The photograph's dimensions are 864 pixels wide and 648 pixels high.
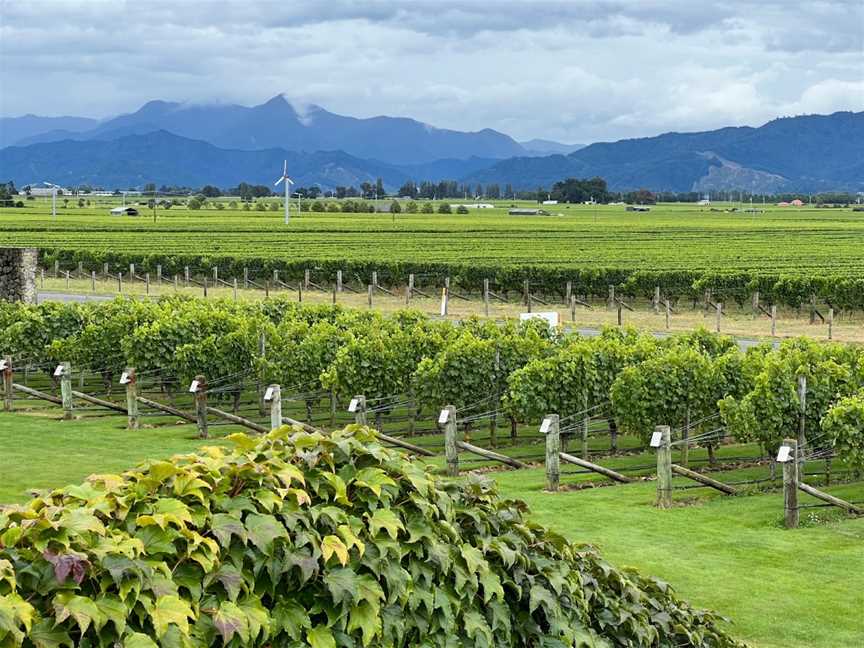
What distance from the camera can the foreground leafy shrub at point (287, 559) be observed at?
4699mm

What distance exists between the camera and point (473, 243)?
93750mm

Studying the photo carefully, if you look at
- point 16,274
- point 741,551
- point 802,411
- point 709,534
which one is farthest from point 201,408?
point 16,274

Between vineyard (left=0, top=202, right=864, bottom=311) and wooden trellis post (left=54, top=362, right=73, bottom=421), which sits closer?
wooden trellis post (left=54, top=362, right=73, bottom=421)

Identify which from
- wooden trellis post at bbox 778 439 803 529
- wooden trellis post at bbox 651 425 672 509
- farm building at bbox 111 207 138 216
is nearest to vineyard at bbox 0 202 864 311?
farm building at bbox 111 207 138 216

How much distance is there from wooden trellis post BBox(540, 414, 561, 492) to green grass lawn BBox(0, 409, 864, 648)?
0.29 meters

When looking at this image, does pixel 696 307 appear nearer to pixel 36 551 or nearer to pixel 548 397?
pixel 548 397

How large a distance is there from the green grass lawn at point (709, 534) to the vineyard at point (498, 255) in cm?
3316

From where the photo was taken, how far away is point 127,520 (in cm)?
513

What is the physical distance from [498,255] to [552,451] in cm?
5754

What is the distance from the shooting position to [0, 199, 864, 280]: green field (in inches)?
2660

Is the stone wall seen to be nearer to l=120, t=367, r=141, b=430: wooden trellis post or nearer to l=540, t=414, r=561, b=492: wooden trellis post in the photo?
l=120, t=367, r=141, b=430: wooden trellis post

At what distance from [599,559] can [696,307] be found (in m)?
51.2

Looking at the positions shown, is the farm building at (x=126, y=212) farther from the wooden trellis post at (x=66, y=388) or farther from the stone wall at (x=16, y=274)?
the wooden trellis post at (x=66, y=388)

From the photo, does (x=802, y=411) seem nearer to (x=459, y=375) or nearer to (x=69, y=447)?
(x=459, y=375)
